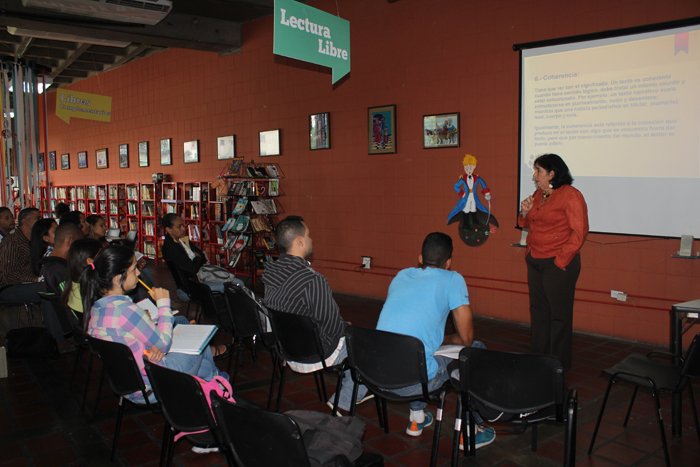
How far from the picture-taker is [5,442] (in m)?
2.74

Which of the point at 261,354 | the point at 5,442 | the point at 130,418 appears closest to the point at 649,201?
the point at 261,354

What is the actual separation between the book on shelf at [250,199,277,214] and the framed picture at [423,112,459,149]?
262cm

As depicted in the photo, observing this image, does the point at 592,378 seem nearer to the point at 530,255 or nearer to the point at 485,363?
the point at 530,255

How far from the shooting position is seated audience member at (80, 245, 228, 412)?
232cm

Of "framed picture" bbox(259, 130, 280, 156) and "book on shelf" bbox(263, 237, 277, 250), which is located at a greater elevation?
"framed picture" bbox(259, 130, 280, 156)

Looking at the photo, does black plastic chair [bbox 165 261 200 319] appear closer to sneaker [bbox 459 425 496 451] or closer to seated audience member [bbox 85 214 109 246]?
seated audience member [bbox 85 214 109 246]

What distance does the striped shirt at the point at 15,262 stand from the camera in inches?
187

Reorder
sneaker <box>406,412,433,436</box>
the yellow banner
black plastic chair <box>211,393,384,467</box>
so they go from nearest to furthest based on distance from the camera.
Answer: black plastic chair <box>211,393,384,467</box> < sneaker <box>406,412,433,436</box> < the yellow banner

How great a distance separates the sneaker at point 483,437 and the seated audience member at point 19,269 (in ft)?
11.5

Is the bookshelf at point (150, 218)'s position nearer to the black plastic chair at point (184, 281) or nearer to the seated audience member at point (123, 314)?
the black plastic chair at point (184, 281)

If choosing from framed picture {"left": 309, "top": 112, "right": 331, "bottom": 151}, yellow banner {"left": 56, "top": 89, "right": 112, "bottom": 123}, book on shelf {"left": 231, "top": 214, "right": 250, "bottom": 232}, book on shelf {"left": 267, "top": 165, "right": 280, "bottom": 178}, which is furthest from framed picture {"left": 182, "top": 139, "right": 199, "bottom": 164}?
framed picture {"left": 309, "top": 112, "right": 331, "bottom": 151}

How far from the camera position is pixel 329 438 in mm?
1589

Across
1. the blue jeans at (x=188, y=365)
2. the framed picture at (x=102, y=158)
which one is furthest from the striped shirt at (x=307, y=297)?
the framed picture at (x=102, y=158)

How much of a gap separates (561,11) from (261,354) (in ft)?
13.6
